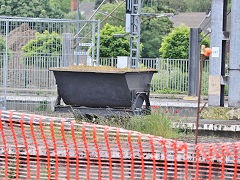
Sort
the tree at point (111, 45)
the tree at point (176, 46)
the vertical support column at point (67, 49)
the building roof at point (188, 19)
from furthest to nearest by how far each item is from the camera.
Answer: the building roof at point (188, 19) → the tree at point (176, 46) → the tree at point (111, 45) → the vertical support column at point (67, 49)

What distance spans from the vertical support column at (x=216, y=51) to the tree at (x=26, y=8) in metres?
40.2

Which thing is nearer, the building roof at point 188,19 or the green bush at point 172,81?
the green bush at point 172,81

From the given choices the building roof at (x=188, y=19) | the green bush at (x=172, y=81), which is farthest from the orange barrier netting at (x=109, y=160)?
→ the building roof at (x=188, y=19)

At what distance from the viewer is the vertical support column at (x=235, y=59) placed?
1438cm

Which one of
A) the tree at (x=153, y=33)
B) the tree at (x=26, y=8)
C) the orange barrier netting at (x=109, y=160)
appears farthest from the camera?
the tree at (x=153, y=33)

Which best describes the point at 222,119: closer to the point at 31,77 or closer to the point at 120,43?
the point at 31,77

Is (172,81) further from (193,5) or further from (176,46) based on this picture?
(193,5)

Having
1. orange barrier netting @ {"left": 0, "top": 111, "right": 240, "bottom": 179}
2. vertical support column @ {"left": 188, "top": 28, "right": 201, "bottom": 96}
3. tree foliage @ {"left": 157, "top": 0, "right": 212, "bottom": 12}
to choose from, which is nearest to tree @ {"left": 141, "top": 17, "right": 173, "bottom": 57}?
tree foliage @ {"left": 157, "top": 0, "right": 212, "bottom": 12}

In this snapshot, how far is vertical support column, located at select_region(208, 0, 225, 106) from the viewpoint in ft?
48.1

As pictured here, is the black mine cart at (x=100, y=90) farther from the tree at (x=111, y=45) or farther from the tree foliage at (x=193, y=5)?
the tree foliage at (x=193, y=5)

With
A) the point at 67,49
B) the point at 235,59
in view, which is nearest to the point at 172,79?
the point at 67,49

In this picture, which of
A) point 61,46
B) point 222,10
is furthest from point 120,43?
point 222,10

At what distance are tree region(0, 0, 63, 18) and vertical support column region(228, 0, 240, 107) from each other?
4059cm

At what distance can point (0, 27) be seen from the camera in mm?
18000
